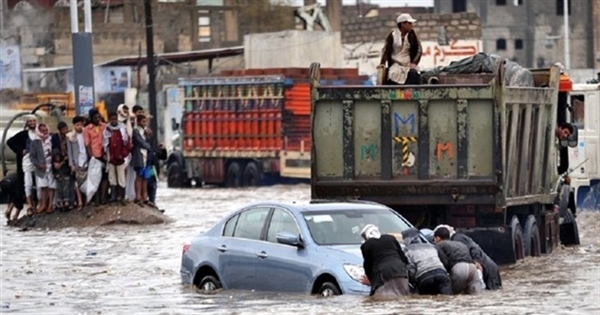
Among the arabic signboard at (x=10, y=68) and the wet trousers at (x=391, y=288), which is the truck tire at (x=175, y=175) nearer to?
the arabic signboard at (x=10, y=68)

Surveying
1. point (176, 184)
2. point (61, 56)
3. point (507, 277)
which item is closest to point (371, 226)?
point (507, 277)

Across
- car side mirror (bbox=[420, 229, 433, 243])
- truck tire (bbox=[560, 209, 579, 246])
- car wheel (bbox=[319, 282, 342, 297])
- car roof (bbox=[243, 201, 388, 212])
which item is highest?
car roof (bbox=[243, 201, 388, 212])

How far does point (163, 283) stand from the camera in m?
20.8

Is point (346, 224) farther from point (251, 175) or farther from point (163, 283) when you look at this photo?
point (251, 175)

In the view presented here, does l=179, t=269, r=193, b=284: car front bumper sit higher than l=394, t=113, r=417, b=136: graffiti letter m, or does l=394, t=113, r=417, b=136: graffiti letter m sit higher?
l=394, t=113, r=417, b=136: graffiti letter m

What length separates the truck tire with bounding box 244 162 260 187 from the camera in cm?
4828

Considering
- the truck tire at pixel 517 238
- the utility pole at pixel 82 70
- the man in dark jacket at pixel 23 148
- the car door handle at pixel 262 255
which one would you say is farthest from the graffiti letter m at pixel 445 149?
the utility pole at pixel 82 70

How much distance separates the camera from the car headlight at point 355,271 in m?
16.5

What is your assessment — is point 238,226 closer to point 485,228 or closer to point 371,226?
point 371,226

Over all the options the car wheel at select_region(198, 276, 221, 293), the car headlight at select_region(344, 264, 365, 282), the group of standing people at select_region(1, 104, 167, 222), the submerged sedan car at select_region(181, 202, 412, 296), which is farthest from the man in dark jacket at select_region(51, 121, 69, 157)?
the car headlight at select_region(344, 264, 365, 282)

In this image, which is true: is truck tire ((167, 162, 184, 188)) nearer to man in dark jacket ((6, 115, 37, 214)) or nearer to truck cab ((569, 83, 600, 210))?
man in dark jacket ((6, 115, 37, 214))

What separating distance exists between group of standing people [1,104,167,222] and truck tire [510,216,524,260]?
907cm

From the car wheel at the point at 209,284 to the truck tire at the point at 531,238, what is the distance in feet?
18.0

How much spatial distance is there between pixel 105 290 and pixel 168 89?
4019 cm
